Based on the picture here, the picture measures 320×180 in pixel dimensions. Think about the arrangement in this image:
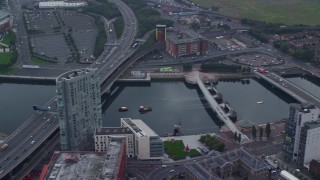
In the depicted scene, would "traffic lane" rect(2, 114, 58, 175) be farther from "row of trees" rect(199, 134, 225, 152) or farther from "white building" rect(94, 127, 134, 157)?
"row of trees" rect(199, 134, 225, 152)

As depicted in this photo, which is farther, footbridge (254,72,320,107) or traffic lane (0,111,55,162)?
footbridge (254,72,320,107)

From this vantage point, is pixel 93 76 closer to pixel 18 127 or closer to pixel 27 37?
pixel 18 127

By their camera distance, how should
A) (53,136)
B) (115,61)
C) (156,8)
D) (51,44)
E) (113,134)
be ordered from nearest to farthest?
(113,134) < (53,136) < (115,61) < (51,44) < (156,8)

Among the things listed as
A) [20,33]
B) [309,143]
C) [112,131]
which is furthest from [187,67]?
[20,33]

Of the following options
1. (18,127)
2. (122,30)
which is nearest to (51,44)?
(122,30)

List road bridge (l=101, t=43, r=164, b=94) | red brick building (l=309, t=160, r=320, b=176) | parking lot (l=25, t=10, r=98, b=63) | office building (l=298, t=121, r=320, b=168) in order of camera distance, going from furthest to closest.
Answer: parking lot (l=25, t=10, r=98, b=63)
road bridge (l=101, t=43, r=164, b=94)
office building (l=298, t=121, r=320, b=168)
red brick building (l=309, t=160, r=320, b=176)

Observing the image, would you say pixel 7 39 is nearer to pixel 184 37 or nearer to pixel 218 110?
pixel 184 37

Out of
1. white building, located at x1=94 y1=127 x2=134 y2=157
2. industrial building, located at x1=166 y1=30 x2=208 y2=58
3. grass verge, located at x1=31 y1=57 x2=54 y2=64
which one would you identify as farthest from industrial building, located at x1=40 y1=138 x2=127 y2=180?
industrial building, located at x1=166 y1=30 x2=208 y2=58

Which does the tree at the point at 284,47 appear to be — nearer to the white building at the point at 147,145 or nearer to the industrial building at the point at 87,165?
the white building at the point at 147,145
